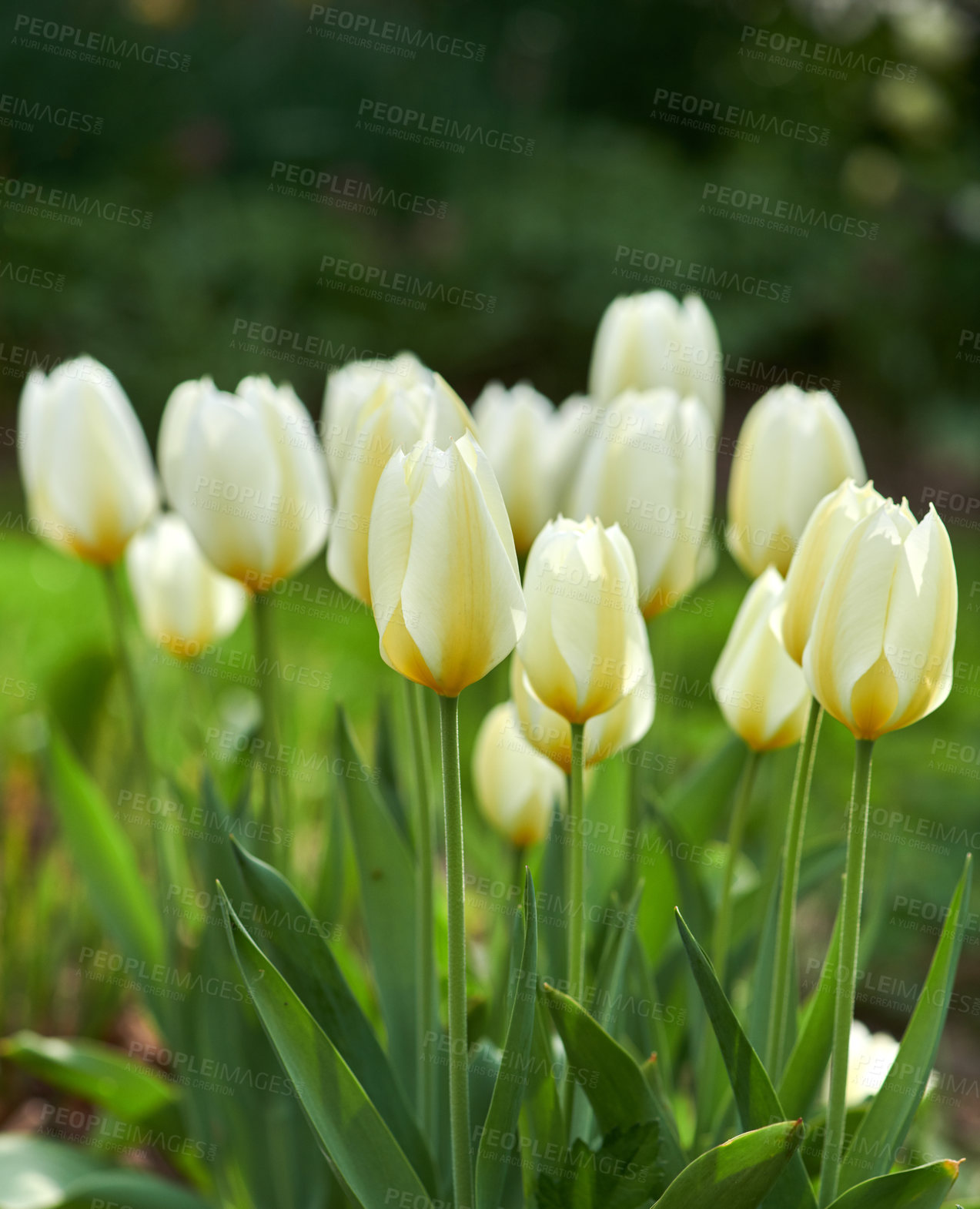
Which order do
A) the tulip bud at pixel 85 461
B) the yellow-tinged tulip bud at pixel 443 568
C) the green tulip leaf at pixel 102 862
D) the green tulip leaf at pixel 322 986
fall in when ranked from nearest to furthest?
1. the yellow-tinged tulip bud at pixel 443 568
2. the green tulip leaf at pixel 322 986
3. the tulip bud at pixel 85 461
4. the green tulip leaf at pixel 102 862

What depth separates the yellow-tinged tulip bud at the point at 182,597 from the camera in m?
1.67

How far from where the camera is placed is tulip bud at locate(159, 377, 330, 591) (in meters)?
1.28

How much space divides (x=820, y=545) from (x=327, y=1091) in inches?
24.2

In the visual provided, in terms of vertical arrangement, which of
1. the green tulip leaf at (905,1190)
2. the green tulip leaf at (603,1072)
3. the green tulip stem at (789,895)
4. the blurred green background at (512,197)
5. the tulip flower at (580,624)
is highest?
the blurred green background at (512,197)

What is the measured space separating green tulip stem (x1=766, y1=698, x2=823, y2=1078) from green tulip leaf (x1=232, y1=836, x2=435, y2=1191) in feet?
1.21

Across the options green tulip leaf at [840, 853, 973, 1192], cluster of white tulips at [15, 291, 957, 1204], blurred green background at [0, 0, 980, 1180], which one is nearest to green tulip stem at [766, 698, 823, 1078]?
cluster of white tulips at [15, 291, 957, 1204]

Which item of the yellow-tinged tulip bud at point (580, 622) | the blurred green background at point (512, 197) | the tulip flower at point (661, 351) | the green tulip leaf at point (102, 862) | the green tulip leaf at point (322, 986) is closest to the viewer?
the yellow-tinged tulip bud at point (580, 622)

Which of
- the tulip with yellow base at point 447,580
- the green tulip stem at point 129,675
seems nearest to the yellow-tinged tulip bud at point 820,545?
the tulip with yellow base at point 447,580

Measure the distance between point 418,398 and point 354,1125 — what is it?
0.67 meters

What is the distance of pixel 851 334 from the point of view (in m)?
6.68

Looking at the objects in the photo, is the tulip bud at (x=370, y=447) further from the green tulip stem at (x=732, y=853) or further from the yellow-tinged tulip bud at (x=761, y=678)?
the green tulip stem at (x=732, y=853)

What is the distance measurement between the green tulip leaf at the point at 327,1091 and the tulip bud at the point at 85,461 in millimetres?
662

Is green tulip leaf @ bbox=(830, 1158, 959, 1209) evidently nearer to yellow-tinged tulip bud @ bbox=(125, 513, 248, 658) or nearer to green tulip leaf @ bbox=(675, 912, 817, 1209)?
green tulip leaf @ bbox=(675, 912, 817, 1209)

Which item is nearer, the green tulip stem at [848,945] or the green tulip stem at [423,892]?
the green tulip stem at [848,945]
